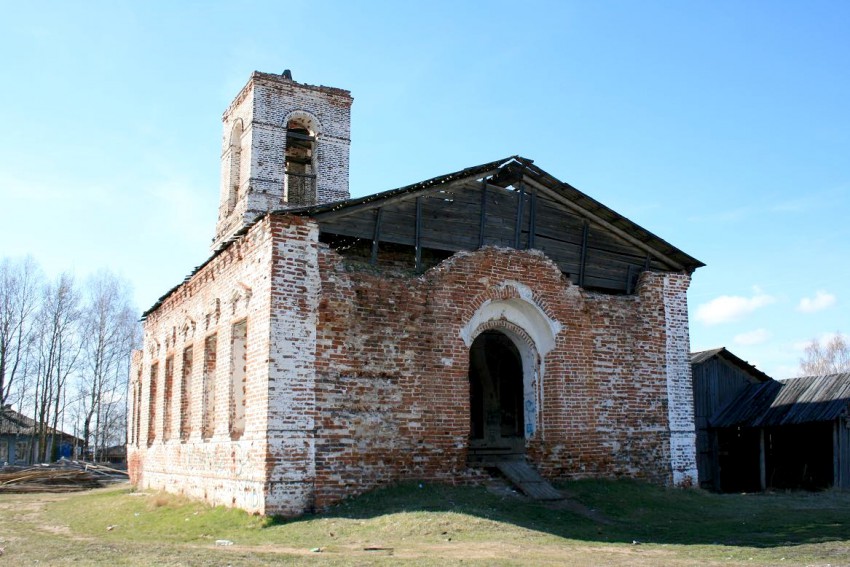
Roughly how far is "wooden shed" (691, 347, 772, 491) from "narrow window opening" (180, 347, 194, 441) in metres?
11.7

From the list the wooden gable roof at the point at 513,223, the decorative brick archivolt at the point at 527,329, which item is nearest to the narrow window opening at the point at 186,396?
the wooden gable roof at the point at 513,223

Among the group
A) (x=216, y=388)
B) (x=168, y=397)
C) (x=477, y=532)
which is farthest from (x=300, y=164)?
(x=477, y=532)

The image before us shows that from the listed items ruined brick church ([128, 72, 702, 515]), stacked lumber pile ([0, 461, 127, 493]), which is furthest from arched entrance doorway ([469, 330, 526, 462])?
stacked lumber pile ([0, 461, 127, 493])

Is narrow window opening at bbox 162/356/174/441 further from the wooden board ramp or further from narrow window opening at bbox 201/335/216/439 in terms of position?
the wooden board ramp

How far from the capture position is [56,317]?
115 feet

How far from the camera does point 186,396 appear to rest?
1577cm

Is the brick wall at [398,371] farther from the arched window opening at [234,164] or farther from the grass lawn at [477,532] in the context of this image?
the arched window opening at [234,164]

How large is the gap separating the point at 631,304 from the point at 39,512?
12355mm

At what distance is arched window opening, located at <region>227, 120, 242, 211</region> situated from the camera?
771 inches

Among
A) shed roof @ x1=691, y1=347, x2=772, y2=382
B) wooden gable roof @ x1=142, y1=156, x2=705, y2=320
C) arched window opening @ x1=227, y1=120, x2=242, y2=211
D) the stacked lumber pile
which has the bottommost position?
the stacked lumber pile

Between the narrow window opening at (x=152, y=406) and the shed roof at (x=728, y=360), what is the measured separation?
1304 cm

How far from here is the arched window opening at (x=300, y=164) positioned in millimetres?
19203

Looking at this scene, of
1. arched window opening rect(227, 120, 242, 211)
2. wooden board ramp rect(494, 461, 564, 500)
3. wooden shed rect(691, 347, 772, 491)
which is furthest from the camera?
arched window opening rect(227, 120, 242, 211)

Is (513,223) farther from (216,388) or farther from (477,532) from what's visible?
(477,532)
